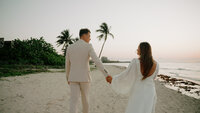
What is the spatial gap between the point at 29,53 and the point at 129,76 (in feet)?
74.5

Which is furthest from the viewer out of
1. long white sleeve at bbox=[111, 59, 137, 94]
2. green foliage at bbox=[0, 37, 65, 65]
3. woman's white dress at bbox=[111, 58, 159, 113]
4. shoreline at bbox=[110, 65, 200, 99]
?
green foliage at bbox=[0, 37, 65, 65]

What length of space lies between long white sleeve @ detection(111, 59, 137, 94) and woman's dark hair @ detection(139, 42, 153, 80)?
236 mm

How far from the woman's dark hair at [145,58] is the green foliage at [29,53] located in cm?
2093

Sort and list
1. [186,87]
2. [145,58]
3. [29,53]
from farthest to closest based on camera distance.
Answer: [29,53] → [186,87] → [145,58]

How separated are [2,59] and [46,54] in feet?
24.6

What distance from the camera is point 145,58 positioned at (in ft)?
8.03

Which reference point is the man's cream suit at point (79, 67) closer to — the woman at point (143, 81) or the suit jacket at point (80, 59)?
the suit jacket at point (80, 59)

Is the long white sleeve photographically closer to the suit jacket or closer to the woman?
the woman

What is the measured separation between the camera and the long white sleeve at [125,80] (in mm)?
2699

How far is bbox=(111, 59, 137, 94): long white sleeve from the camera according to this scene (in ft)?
8.86

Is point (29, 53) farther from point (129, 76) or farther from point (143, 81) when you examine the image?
point (143, 81)

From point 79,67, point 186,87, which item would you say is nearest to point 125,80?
point 79,67

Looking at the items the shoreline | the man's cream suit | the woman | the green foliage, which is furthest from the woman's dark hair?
the green foliage

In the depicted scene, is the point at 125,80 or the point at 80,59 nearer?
the point at 80,59
